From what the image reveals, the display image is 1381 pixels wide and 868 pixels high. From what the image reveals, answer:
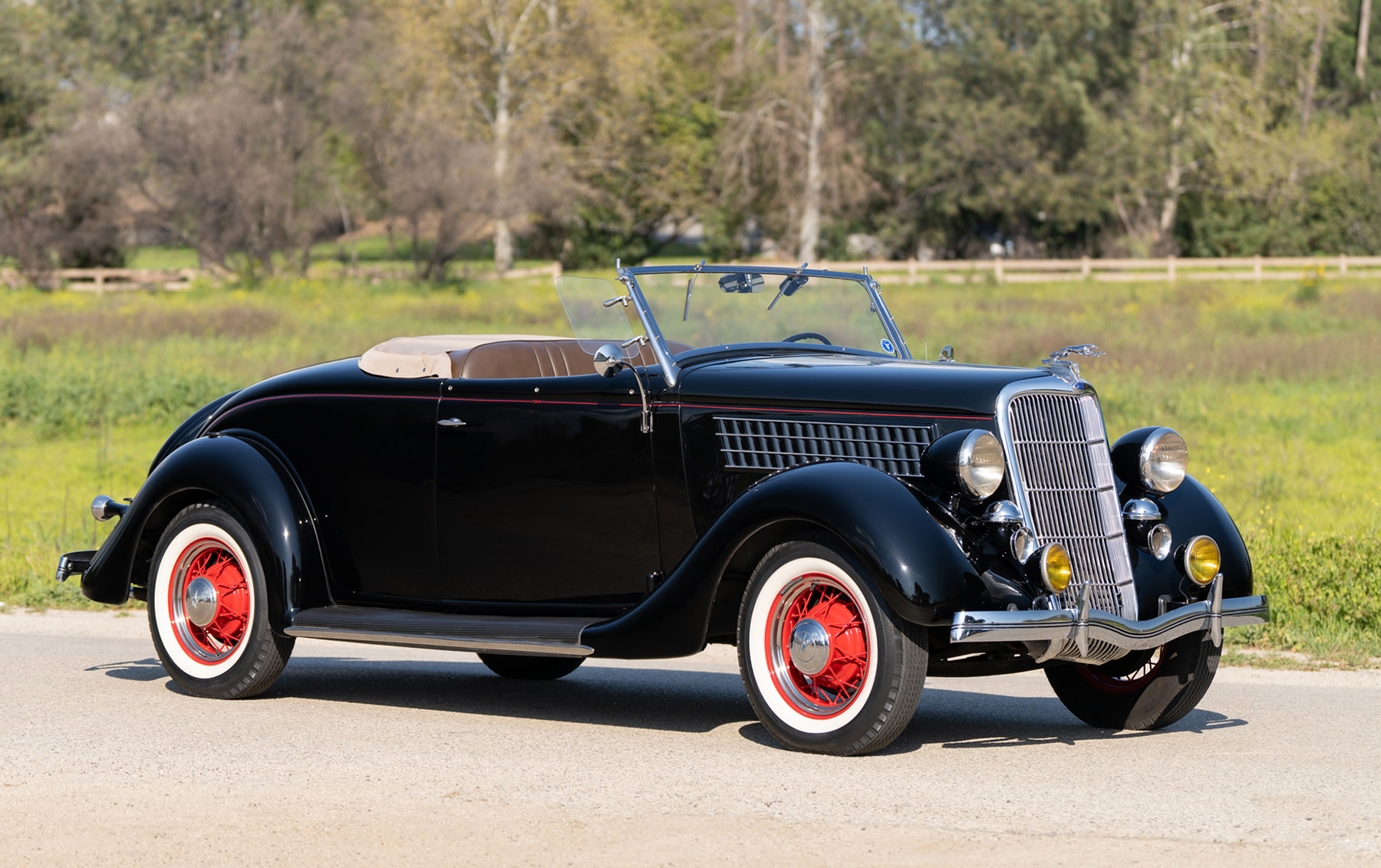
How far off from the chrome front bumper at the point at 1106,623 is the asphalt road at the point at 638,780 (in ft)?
1.49

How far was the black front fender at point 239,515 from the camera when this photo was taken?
23.6 feet

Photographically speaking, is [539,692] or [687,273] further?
[539,692]

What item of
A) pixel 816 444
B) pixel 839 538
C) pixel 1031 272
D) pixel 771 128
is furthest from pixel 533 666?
pixel 771 128

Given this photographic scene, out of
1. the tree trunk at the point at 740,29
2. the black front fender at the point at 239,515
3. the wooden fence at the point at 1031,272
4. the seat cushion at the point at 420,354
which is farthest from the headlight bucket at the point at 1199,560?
the tree trunk at the point at 740,29

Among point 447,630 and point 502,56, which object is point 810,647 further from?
point 502,56

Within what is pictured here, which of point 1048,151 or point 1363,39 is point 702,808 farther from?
point 1363,39

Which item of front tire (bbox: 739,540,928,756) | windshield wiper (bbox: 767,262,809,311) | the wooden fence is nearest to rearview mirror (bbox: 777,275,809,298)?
windshield wiper (bbox: 767,262,809,311)

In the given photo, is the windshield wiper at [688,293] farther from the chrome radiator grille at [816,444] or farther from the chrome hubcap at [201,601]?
the chrome hubcap at [201,601]

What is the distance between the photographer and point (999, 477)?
5.80 m

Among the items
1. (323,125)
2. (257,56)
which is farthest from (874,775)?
(257,56)

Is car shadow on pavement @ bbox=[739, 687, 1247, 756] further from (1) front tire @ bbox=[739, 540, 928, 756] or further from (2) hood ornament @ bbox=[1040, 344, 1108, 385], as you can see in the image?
(2) hood ornament @ bbox=[1040, 344, 1108, 385]

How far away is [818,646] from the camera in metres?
5.84

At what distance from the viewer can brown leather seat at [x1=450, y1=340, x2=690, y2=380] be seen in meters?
7.14

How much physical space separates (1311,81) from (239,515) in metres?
60.6
